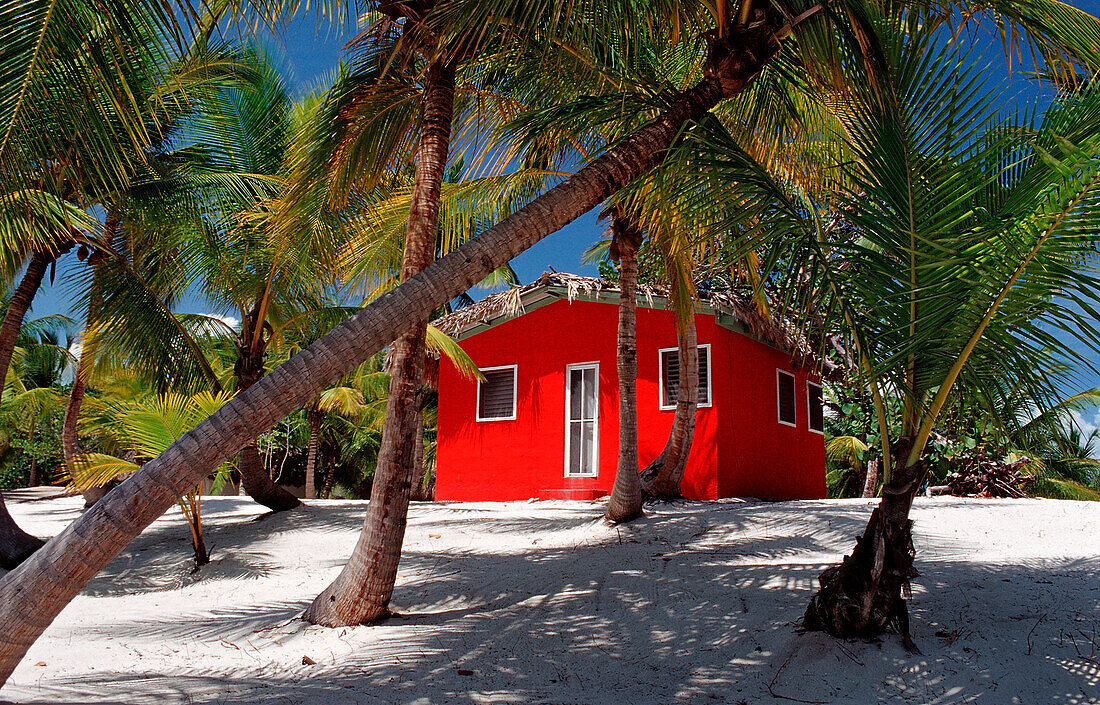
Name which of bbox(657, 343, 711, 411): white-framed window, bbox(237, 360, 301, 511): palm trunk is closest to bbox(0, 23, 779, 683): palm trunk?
bbox(237, 360, 301, 511): palm trunk

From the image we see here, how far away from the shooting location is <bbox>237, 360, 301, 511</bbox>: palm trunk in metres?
9.62

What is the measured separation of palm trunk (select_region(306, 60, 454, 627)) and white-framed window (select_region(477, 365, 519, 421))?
7.42 metres

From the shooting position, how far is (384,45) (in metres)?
6.71

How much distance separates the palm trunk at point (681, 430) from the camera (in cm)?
934

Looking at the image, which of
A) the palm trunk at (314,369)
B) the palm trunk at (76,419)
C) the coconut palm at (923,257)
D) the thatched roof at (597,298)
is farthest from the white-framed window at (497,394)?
the coconut palm at (923,257)

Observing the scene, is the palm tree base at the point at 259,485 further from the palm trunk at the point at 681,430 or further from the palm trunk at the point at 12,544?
the palm trunk at the point at 681,430

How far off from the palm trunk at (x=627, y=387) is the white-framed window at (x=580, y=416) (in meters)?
3.98

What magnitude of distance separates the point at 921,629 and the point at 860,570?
0.58 m

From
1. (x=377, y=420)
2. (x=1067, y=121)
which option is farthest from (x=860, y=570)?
(x=377, y=420)

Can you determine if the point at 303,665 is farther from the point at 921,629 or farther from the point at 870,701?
the point at 921,629

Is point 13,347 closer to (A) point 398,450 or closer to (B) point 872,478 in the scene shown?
(A) point 398,450

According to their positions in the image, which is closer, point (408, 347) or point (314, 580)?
point (408, 347)

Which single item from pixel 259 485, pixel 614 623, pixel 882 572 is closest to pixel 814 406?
pixel 259 485

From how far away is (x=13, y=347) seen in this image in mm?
8836
